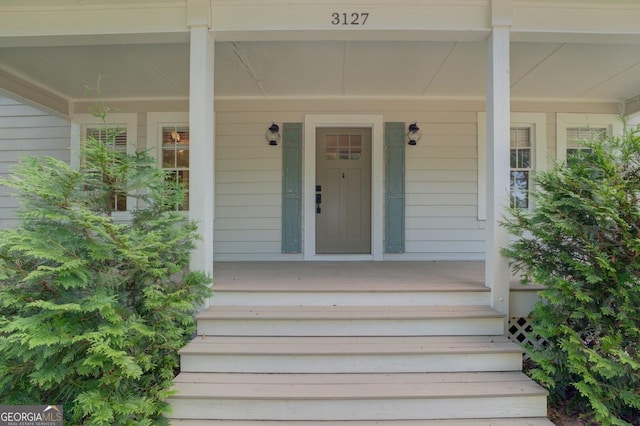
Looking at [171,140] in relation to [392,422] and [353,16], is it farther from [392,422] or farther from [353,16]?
[392,422]

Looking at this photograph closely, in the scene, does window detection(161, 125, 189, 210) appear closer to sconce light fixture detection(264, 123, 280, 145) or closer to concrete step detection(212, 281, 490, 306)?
sconce light fixture detection(264, 123, 280, 145)

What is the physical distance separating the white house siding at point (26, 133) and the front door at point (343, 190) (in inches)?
155

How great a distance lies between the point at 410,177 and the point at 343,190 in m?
0.97

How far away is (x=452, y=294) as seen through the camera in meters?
2.78

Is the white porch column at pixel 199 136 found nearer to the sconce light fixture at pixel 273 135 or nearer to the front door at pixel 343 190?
the sconce light fixture at pixel 273 135

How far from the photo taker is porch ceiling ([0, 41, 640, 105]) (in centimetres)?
339

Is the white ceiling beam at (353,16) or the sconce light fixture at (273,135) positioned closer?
the white ceiling beam at (353,16)

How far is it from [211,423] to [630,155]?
3146mm

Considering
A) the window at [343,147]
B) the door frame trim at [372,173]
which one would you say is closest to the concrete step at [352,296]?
the door frame trim at [372,173]

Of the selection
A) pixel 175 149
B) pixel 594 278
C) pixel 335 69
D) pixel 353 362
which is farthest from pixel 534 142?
pixel 175 149

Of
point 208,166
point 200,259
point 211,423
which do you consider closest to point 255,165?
point 208,166

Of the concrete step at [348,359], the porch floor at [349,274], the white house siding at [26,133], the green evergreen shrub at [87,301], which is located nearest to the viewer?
the green evergreen shrub at [87,301]

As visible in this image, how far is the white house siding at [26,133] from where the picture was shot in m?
5.03

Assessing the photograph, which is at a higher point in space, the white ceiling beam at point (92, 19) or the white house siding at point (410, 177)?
the white ceiling beam at point (92, 19)
